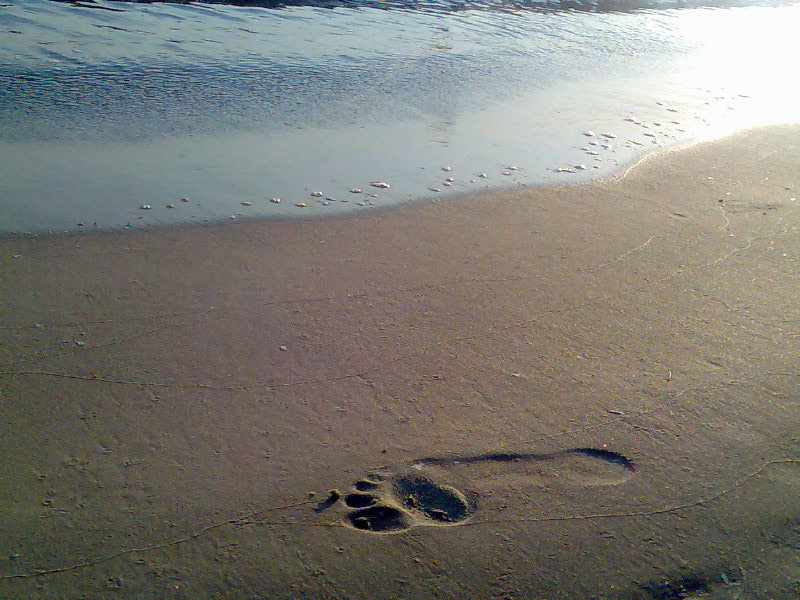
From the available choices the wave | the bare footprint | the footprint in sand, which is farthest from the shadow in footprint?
the wave

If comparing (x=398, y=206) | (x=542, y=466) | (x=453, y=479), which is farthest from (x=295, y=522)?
(x=398, y=206)

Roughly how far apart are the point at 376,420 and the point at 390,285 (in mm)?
1208

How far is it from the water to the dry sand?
0.78 m

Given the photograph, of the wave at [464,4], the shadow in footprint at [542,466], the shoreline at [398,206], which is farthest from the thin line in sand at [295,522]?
the wave at [464,4]

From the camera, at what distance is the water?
5328mm

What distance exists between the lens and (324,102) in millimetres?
7254

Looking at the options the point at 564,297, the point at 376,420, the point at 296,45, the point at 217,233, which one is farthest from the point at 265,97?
the point at 376,420

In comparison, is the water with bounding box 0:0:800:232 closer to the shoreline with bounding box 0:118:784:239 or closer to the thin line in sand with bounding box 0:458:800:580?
the shoreline with bounding box 0:118:784:239

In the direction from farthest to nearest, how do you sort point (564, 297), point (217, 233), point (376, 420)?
point (217, 233)
point (564, 297)
point (376, 420)

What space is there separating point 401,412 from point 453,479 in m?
0.45

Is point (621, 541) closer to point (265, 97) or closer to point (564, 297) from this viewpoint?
point (564, 297)

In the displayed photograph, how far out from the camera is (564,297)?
404 cm

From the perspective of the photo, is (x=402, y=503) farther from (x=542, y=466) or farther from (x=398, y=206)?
(x=398, y=206)

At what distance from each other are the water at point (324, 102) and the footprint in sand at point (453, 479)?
104 inches
